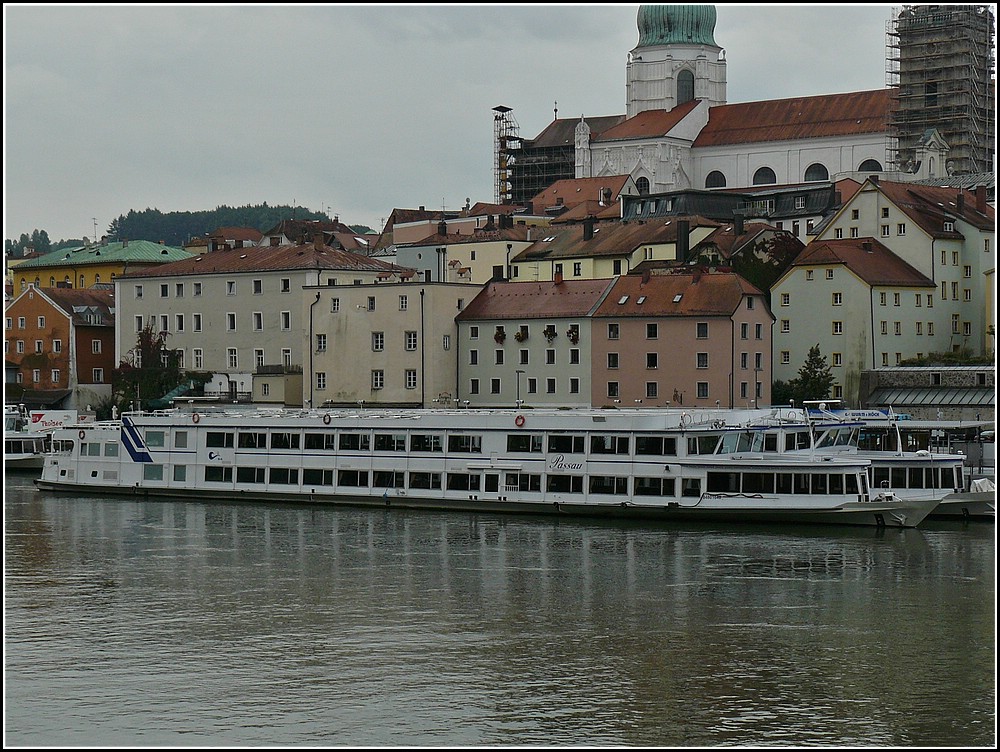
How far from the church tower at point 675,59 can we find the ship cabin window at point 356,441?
80.1 m

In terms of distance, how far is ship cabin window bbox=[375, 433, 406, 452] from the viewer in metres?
53.8

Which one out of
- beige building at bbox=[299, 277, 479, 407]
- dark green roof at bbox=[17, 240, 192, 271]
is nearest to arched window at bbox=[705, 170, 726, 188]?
dark green roof at bbox=[17, 240, 192, 271]

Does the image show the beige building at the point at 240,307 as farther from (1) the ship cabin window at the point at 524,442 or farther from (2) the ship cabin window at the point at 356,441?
(1) the ship cabin window at the point at 524,442

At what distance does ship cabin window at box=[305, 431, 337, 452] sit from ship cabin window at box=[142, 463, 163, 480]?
19.9ft

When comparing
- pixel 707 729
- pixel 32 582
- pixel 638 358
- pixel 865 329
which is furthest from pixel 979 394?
pixel 707 729

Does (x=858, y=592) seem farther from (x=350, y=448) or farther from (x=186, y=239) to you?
(x=186, y=239)

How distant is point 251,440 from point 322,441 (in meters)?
2.87

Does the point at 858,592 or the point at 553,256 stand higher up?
the point at 553,256

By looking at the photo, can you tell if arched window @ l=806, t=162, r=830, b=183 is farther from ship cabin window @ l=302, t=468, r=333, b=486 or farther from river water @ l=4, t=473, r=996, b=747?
river water @ l=4, t=473, r=996, b=747

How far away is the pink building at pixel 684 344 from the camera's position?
225ft

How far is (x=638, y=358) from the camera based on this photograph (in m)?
69.7

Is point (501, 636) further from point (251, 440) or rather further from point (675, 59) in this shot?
point (675, 59)

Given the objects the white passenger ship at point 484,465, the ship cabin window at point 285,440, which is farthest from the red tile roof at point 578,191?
the ship cabin window at point 285,440

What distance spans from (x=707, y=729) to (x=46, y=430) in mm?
54021
